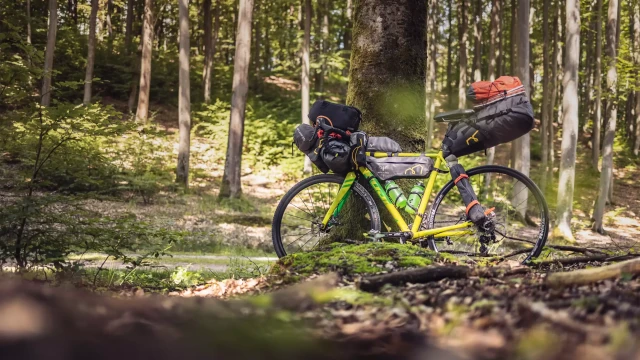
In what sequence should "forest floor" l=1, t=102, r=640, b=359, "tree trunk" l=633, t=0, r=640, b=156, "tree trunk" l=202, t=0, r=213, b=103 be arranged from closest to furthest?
"forest floor" l=1, t=102, r=640, b=359 → "tree trunk" l=633, t=0, r=640, b=156 → "tree trunk" l=202, t=0, r=213, b=103

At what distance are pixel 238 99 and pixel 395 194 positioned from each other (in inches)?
527

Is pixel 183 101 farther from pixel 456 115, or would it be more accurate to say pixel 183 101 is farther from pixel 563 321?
pixel 563 321

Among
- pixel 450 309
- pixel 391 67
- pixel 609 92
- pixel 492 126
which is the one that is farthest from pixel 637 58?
pixel 450 309

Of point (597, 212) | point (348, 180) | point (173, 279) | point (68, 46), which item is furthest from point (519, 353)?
point (68, 46)

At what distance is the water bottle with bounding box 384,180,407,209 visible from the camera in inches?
175

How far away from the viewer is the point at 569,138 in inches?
605

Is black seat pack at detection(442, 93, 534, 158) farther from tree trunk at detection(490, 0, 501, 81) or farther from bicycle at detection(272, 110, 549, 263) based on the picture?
A: tree trunk at detection(490, 0, 501, 81)

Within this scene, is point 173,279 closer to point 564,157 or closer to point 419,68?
point 419,68

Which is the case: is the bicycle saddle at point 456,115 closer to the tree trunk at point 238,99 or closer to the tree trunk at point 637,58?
the tree trunk at point 238,99

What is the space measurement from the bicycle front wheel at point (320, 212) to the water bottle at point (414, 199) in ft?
1.19

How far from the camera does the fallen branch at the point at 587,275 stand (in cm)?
215

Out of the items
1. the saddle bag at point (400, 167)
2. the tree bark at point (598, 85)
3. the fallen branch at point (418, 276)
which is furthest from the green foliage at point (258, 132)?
the fallen branch at point (418, 276)

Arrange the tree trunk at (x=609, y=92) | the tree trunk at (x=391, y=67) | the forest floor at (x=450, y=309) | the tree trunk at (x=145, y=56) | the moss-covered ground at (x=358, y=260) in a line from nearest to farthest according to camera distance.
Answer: the forest floor at (x=450, y=309) → the moss-covered ground at (x=358, y=260) → the tree trunk at (x=391, y=67) → the tree trunk at (x=609, y=92) → the tree trunk at (x=145, y=56)

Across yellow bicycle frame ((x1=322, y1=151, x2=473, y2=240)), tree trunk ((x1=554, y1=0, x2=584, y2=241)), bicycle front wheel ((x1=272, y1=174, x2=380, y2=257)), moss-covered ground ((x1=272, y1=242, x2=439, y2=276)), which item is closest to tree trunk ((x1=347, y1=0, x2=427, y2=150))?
yellow bicycle frame ((x1=322, y1=151, x2=473, y2=240))
